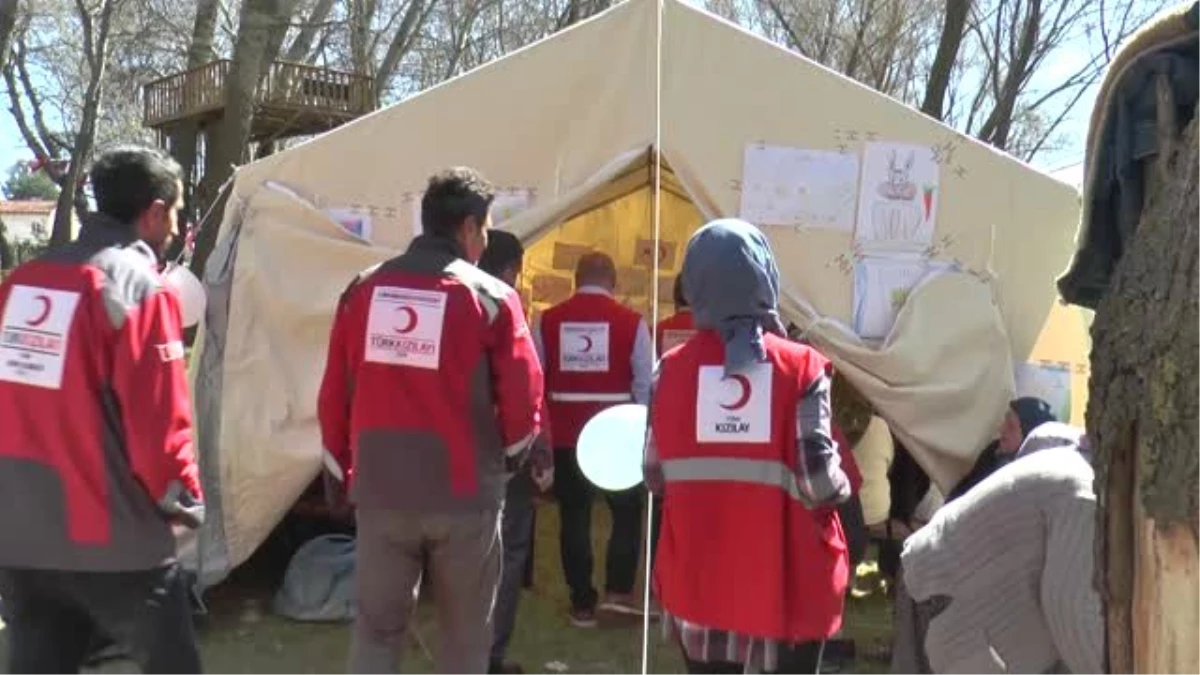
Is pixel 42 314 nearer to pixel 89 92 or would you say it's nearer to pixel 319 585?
pixel 319 585

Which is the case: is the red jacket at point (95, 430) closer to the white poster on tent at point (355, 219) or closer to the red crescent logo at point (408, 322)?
the red crescent logo at point (408, 322)

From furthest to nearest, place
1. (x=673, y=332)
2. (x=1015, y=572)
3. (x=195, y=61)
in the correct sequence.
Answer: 1. (x=195, y=61)
2. (x=673, y=332)
3. (x=1015, y=572)

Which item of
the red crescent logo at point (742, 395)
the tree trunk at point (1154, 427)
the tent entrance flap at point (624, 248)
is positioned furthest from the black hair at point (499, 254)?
the tree trunk at point (1154, 427)

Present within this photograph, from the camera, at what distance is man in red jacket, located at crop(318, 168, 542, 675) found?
11.9ft

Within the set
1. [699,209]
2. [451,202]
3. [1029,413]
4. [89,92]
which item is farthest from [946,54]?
[89,92]

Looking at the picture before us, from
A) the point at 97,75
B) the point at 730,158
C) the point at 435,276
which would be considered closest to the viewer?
the point at 435,276

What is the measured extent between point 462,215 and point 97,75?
17.2 metres

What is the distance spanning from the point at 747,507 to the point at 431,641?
300 cm

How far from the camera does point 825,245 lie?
17.8 feet

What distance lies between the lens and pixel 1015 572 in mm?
2385

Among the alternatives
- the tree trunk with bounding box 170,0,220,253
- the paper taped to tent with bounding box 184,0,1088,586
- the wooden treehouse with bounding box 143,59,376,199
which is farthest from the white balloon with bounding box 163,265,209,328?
the wooden treehouse with bounding box 143,59,376,199

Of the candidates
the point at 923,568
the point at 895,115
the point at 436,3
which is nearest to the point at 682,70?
the point at 895,115

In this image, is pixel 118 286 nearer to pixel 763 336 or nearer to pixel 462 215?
pixel 462 215

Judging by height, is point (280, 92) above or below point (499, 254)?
above
